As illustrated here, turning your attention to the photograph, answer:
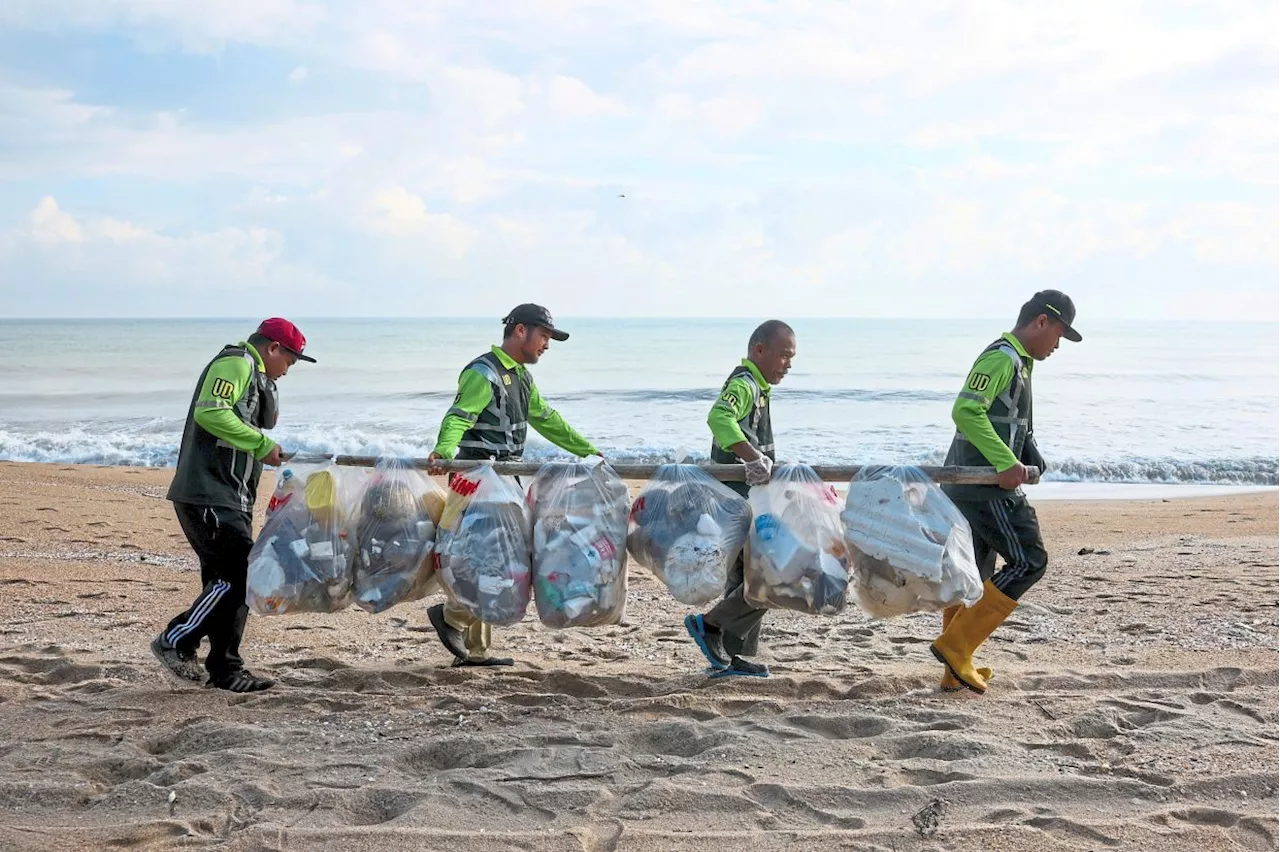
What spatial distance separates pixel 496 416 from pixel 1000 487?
2.29 metres

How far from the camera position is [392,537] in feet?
15.2

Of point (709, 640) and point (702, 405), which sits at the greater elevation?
point (702, 405)

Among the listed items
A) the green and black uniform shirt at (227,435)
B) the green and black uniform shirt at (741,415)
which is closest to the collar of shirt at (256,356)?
the green and black uniform shirt at (227,435)

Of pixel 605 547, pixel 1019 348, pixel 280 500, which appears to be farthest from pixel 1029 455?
pixel 280 500

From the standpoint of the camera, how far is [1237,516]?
1088 cm

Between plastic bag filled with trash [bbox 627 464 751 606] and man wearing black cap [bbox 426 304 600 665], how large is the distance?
0.78 meters

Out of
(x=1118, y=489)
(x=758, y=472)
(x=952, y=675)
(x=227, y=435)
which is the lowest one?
(x=952, y=675)

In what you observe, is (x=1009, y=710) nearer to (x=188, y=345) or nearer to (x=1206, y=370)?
(x=1206, y=370)

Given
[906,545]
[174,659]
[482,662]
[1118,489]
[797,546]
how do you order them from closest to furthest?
[906,545] → [797,546] → [174,659] → [482,662] → [1118,489]

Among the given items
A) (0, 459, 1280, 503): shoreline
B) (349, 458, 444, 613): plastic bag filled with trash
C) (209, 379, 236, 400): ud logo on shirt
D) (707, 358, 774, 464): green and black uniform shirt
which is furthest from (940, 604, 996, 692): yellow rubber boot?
(0, 459, 1280, 503): shoreline

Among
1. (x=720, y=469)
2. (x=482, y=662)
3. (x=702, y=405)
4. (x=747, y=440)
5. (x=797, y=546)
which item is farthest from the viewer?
(x=702, y=405)

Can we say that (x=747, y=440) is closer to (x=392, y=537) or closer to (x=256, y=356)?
(x=392, y=537)

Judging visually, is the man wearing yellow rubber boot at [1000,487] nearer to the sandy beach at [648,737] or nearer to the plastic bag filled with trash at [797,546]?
the sandy beach at [648,737]

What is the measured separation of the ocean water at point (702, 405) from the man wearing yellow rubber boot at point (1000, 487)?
16.2 ft
